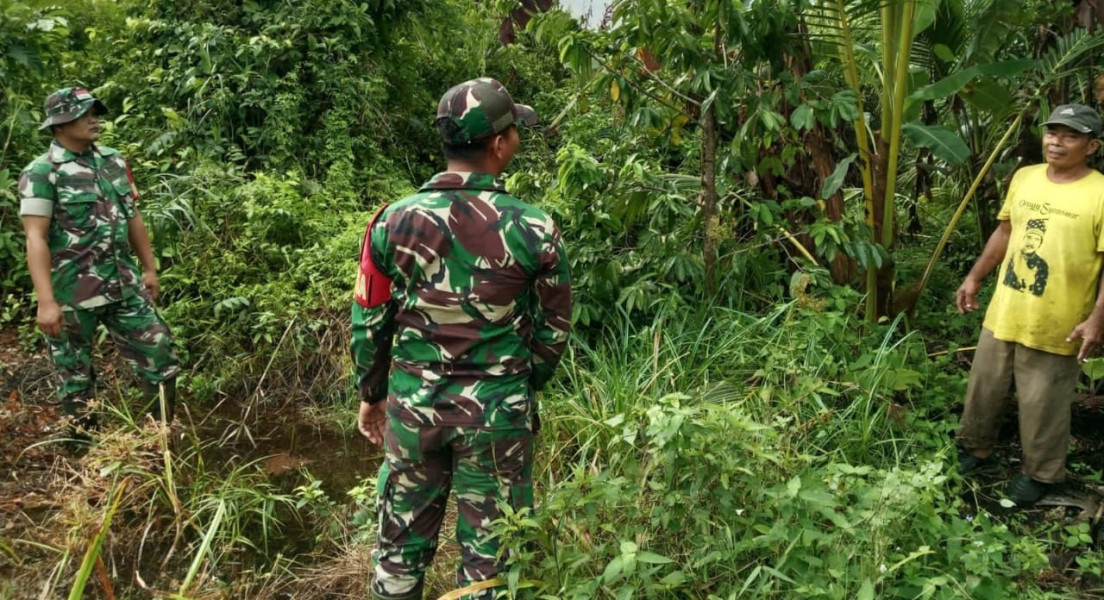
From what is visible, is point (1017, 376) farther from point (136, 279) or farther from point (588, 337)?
point (136, 279)

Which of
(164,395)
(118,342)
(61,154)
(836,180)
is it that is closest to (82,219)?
(61,154)

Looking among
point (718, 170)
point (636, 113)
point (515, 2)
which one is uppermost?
point (515, 2)

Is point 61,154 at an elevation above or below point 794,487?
above

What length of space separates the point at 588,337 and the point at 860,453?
1547 millimetres

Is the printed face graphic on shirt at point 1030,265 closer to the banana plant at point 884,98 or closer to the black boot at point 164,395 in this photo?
the banana plant at point 884,98

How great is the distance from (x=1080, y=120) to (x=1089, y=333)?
821 millimetres

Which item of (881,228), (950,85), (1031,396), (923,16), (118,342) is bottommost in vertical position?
(118,342)

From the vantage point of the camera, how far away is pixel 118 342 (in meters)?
4.11

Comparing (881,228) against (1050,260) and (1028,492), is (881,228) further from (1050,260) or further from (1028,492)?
(1028,492)

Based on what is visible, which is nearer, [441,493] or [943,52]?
[441,493]

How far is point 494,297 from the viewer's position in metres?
2.20

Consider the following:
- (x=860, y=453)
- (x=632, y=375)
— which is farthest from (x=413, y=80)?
(x=860, y=453)

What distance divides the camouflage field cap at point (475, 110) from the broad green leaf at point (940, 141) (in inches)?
105

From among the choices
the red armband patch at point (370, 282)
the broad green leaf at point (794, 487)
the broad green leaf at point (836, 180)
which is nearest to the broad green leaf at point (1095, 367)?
the broad green leaf at point (836, 180)
